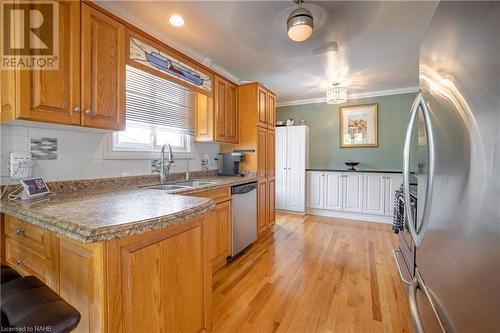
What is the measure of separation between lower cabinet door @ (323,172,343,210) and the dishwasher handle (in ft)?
6.68

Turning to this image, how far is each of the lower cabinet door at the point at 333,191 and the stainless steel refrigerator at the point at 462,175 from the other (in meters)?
3.29

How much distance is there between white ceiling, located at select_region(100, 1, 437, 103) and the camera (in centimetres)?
191

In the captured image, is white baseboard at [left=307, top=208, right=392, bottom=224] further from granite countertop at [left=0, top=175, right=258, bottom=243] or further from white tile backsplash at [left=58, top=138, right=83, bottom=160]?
white tile backsplash at [left=58, top=138, right=83, bottom=160]

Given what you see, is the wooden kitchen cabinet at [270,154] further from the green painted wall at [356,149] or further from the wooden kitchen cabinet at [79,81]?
the wooden kitchen cabinet at [79,81]

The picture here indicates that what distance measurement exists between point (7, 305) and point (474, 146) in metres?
1.52

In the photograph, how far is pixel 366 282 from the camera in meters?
2.08

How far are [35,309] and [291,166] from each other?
4142 mm

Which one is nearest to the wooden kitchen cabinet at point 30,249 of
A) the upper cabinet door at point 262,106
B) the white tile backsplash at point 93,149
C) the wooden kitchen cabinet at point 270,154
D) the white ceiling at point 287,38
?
the white tile backsplash at point 93,149

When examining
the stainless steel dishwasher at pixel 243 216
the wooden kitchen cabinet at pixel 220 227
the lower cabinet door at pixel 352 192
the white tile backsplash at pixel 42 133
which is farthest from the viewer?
the lower cabinet door at pixel 352 192

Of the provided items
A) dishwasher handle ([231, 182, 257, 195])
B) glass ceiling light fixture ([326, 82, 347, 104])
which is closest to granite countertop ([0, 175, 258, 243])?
dishwasher handle ([231, 182, 257, 195])

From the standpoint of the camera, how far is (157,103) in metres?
2.35

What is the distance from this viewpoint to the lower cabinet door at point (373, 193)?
3889 millimetres

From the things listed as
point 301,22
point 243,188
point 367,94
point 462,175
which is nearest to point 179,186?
point 243,188

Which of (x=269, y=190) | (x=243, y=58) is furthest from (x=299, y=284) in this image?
(x=243, y=58)
